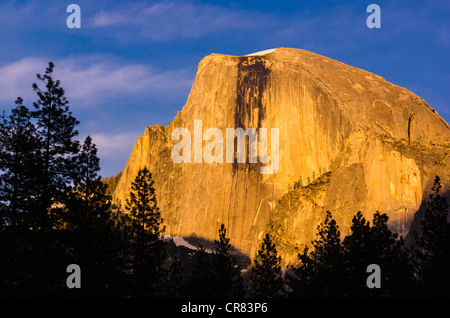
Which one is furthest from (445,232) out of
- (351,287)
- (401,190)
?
(401,190)

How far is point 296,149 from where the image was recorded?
13250 centimetres

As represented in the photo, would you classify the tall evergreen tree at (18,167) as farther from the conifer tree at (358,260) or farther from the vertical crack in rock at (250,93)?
the vertical crack in rock at (250,93)

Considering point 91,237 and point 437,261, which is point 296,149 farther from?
point 91,237

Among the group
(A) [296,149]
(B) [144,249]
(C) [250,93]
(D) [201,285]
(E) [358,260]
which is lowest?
(D) [201,285]

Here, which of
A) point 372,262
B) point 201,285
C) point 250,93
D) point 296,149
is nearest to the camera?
point 372,262

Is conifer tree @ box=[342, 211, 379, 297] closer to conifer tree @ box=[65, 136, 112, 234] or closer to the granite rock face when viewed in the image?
conifer tree @ box=[65, 136, 112, 234]

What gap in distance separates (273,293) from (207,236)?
8140cm

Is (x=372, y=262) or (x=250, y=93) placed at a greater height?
(x=250, y=93)

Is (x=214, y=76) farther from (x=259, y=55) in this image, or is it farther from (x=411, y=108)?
(x=411, y=108)

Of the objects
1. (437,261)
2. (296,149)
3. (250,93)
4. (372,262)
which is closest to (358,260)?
(372,262)

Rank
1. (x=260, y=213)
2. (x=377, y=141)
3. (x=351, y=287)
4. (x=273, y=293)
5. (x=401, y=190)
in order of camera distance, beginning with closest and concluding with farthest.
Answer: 1. (x=351, y=287)
2. (x=273, y=293)
3. (x=401, y=190)
4. (x=377, y=141)
5. (x=260, y=213)

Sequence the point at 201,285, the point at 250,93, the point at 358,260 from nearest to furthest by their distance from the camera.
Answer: the point at 358,260 < the point at 201,285 < the point at 250,93

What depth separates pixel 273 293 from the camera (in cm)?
5619

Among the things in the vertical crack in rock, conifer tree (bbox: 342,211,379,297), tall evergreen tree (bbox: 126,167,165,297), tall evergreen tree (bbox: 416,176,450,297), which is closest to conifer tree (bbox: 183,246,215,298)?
tall evergreen tree (bbox: 126,167,165,297)
